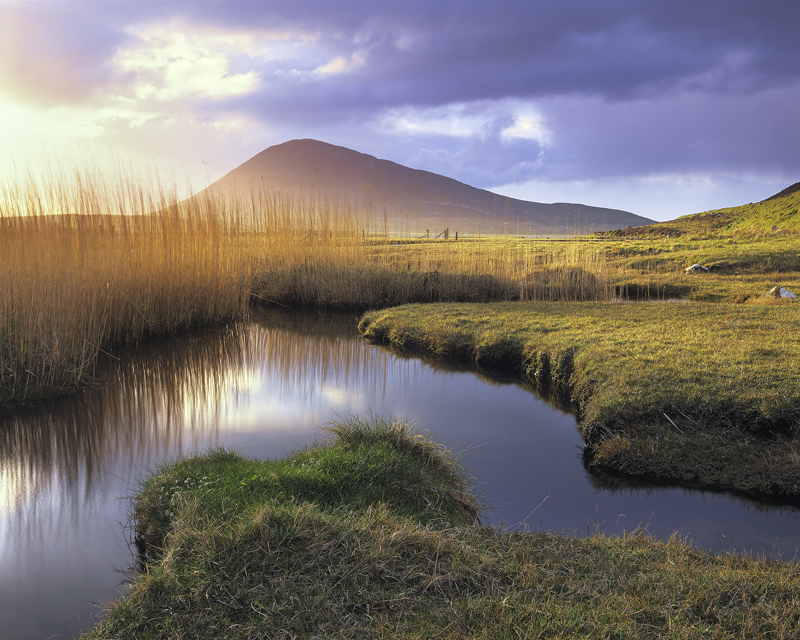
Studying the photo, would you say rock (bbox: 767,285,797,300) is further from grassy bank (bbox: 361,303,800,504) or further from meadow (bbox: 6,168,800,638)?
grassy bank (bbox: 361,303,800,504)

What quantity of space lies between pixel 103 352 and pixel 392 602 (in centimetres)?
682

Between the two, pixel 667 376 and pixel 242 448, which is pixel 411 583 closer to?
pixel 242 448

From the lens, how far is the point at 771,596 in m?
2.45

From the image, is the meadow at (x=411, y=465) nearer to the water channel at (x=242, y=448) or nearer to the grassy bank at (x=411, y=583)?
the grassy bank at (x=411, y=583)

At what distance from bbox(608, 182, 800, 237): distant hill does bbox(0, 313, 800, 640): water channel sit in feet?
111

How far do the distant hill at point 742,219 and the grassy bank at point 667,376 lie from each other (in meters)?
31.3

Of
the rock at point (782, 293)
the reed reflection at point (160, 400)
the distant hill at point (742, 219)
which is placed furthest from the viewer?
the distant hill at point (742, 219)

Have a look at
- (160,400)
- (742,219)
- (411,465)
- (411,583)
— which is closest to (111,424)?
(160,400)

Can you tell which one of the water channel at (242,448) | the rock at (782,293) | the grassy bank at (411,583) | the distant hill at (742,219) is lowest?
the water channel at (242,448)

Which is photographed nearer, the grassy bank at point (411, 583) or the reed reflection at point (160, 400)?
the grassy bank at point (411, 583)

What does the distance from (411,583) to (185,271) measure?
843 cm

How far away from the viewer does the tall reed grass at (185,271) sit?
6238mm

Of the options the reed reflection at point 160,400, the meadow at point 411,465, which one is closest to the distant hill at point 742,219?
the meadow at point 411,465

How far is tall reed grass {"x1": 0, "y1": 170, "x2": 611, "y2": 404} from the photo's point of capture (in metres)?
6.24
